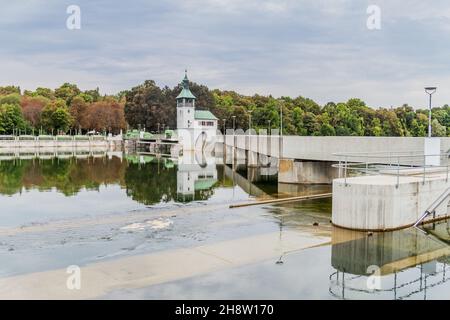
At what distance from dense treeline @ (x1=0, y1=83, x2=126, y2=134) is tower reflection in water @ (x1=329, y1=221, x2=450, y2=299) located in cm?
12021

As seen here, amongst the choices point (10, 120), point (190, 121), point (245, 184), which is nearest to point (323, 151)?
point (245, 184)

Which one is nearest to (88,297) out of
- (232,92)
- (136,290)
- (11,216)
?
(136,290)

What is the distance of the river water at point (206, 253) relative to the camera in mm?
13078

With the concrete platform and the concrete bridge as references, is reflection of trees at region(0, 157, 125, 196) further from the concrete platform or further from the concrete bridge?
the concrete platform

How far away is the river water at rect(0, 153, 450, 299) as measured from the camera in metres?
13.1

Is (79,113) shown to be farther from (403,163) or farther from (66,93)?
(403,163)

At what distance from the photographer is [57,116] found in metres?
130

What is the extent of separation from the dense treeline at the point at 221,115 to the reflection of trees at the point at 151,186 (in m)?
57.2

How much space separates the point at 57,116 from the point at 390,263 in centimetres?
12545

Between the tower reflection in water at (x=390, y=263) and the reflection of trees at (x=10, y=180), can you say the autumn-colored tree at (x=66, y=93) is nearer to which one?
the reflection of trees at (x=10, y=180)

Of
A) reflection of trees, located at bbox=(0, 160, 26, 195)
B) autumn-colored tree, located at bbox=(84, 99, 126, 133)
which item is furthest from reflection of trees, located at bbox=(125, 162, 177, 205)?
autumn-colored tree, located at bbox=(84, 99, 126, 133)

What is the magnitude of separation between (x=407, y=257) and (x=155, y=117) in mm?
109140

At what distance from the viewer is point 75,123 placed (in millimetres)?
140000

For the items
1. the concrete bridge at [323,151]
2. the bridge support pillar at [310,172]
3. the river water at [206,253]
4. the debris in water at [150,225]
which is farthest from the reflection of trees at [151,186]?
the bridge support pillar at [310,172]
